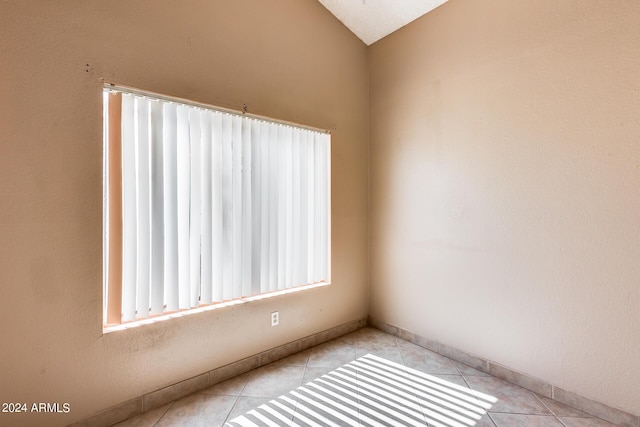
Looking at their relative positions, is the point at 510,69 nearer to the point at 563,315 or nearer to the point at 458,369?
the point at 563,315

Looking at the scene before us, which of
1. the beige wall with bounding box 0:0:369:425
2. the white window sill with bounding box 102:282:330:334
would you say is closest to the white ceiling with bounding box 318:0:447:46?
the beige wall with bounding box 0:0:369:425

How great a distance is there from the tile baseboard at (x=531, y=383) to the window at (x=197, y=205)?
1.23 meters

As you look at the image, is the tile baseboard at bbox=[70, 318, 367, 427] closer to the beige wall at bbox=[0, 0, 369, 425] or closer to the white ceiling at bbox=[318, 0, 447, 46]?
the beige wall at bbox=[0, 0, 369, 425]

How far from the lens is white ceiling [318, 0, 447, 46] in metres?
2.50

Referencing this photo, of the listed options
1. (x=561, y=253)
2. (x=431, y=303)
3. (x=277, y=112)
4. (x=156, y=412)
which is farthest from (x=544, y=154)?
(x=156, y=412)

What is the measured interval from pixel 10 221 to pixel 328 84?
2441mm

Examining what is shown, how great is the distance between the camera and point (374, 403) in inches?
73.2

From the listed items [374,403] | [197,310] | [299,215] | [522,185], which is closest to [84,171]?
[197,310]

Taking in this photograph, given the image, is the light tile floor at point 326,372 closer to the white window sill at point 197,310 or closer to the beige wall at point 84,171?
the beige wall at point 84,171

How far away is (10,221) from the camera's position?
143 cm

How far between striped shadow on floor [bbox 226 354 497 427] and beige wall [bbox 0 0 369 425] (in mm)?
550

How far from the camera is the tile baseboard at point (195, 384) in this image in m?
1.68

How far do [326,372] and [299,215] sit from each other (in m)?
1.29

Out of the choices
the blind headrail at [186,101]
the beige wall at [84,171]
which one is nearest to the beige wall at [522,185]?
the blind headrail at [186,101]
